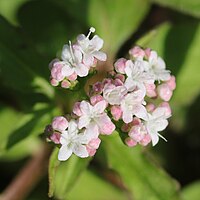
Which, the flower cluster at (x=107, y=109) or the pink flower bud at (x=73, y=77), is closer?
the flower cluster at (x=107, y=109)

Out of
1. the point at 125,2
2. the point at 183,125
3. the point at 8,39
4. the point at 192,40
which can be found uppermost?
the point at 8,39

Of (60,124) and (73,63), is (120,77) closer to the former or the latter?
(73,63)

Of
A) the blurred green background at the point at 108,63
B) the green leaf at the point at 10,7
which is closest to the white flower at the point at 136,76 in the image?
the blurred green background at the point at 108,63

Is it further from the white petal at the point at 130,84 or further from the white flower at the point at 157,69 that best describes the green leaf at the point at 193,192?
the white petal at the point at 130,84

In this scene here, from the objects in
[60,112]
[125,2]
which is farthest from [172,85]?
[125,2]

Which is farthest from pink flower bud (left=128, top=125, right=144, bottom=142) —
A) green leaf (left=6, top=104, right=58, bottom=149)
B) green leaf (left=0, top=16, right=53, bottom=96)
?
green leaf (left=0, top=16, right=53, bottom=96)

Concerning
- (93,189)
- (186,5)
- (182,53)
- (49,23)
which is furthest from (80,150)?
(49,23)

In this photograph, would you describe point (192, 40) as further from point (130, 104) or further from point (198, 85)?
point (130, 104)
